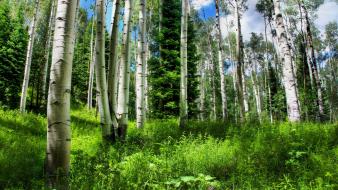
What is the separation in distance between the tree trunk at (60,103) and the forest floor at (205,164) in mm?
208

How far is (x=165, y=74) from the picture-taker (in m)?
17.0

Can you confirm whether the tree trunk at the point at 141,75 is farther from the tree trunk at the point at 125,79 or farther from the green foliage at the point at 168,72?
the green foliage at the point at 168,72

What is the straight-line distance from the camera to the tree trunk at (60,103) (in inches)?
166

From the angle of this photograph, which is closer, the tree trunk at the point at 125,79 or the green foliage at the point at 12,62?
the tree trunk at the point at 125,79

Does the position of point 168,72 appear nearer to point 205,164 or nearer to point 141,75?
point 141,75

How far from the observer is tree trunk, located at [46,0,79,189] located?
422cm

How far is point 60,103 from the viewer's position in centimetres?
439

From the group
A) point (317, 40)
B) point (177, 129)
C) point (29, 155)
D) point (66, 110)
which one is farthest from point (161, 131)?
point (317, 40)

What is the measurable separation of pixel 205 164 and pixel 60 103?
2372mm

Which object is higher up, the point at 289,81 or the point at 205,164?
the point at 289,81

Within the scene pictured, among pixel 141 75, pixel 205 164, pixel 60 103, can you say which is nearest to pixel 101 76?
pixel 141 75

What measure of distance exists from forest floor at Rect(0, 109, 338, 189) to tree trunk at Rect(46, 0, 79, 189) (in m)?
0.21

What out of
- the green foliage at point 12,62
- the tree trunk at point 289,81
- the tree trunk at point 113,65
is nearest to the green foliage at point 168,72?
the tree trunk at point 289,81

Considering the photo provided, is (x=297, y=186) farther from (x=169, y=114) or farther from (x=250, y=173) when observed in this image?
(x=169, y=114)
